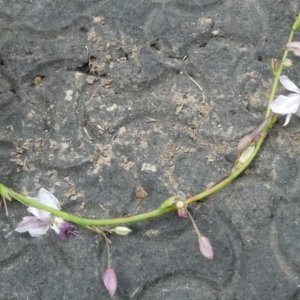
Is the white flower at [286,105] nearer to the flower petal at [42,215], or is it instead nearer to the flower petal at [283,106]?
the flower petal at [283,106]

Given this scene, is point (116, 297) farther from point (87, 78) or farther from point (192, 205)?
point (87, 78)

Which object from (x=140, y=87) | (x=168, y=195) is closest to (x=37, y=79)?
(x=140, y=87)

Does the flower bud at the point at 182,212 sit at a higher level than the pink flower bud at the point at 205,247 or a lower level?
higher

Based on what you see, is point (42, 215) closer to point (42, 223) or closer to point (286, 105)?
point (42, 223)

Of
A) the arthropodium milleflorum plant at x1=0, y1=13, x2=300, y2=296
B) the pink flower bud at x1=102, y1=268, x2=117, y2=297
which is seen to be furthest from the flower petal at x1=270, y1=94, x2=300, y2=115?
the pink flower bud at x1=102, y1=268, x2=117, y2=297

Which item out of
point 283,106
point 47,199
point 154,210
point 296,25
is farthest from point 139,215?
point 296,25

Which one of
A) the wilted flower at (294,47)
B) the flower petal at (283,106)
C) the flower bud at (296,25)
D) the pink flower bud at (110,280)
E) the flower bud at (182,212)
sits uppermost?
the flower bud at (296,25)

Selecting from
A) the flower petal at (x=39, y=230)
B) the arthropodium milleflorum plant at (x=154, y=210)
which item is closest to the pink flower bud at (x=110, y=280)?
the arthropodium milleflorum plant at (x=154, y=210)
